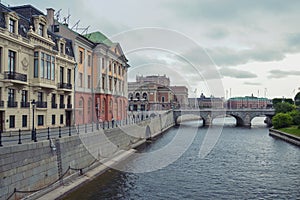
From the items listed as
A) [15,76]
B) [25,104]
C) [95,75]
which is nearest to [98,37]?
[95,75]

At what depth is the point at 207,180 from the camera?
25.3m

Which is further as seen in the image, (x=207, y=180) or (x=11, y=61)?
(x=11, y=61)

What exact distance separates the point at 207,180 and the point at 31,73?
20.1m

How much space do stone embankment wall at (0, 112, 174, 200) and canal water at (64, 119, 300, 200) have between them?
196 centimetres

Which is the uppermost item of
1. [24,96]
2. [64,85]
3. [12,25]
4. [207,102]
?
[12,25]

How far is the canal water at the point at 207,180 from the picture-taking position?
69.8ft

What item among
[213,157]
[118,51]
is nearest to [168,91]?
[118,51]

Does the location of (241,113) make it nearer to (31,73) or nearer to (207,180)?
(207,180)

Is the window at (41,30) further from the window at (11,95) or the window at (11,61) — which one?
Answer: the window at (11,95)

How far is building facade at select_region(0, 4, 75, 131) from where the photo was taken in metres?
26.5

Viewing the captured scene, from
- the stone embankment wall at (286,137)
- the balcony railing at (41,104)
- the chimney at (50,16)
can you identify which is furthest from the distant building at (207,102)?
the balcony railing at (41,104)

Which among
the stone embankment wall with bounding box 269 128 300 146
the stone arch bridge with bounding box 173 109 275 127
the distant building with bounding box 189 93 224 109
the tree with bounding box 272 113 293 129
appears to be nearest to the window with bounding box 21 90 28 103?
the stone embankment wall with bounding box 269 128 300 146

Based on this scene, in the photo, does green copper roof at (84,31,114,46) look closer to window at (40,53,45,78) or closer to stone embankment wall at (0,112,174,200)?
window at (40,53,45,78)

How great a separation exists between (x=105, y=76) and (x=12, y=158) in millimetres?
33405
